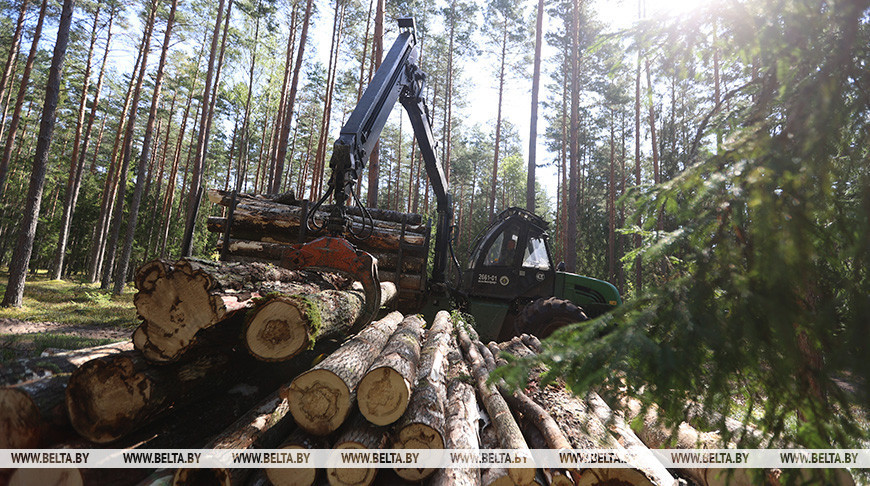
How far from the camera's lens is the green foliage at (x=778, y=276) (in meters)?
1.15

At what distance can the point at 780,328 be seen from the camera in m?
1.12

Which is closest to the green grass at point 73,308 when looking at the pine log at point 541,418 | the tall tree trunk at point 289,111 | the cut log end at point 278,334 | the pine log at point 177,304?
the tall tree trunk at point 289,111

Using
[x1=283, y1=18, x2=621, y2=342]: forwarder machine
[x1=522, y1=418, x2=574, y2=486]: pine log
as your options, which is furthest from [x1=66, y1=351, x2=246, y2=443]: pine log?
[x1=283, y1=18, x2=621, y2=342]: forwarder machine

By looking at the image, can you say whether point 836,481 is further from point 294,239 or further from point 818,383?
point 294,239

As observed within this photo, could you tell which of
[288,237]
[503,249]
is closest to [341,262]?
[288,237]

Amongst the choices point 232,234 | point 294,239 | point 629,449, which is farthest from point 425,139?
point 629,449

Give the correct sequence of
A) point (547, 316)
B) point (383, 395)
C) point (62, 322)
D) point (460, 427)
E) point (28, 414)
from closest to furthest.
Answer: point (28, 414)
point (383, 395)
point (460, 427)
point (547, 316)
point (62, 322)

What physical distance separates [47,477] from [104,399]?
366 millimetres

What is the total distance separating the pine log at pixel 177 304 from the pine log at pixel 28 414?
16.8 inches

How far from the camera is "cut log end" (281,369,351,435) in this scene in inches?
84.2

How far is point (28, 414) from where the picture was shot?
184 centimetres

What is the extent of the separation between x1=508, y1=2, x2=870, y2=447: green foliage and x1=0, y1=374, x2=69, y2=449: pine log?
2471mm

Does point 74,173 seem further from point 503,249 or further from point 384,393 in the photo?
point 384,393

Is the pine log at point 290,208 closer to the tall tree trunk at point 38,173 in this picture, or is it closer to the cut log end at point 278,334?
the cut log end at point 278,334
